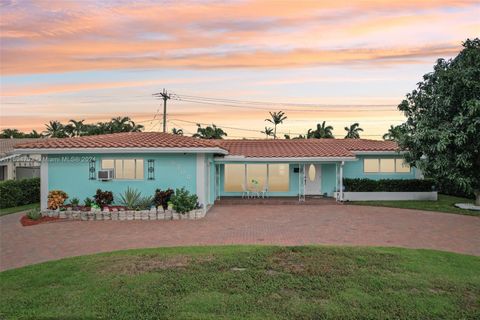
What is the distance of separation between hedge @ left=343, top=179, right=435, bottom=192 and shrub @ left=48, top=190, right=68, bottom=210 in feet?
49.2

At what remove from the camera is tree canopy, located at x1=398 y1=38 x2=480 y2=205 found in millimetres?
17797

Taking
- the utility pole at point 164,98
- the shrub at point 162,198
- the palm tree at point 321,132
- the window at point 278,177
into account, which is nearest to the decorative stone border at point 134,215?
the shrub at point 162,198

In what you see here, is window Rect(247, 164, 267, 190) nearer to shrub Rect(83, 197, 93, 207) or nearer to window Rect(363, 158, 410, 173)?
window Rect(363, 158, 410, 173)

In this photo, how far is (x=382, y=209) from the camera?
66.7ft

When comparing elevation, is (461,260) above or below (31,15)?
below

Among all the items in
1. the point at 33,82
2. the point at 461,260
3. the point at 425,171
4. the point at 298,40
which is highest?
the point at 298,40

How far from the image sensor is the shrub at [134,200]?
17422 mm

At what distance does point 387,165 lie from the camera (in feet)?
83.4

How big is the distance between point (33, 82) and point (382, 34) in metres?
14.8

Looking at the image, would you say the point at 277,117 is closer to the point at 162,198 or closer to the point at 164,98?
the point at 164,98

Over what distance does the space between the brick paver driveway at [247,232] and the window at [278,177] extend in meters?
5.45

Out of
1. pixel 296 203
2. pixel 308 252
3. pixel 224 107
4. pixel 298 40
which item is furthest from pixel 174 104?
pixel 308 252

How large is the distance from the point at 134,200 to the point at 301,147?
38.6 feet

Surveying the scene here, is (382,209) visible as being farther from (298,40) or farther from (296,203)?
(298,40)
